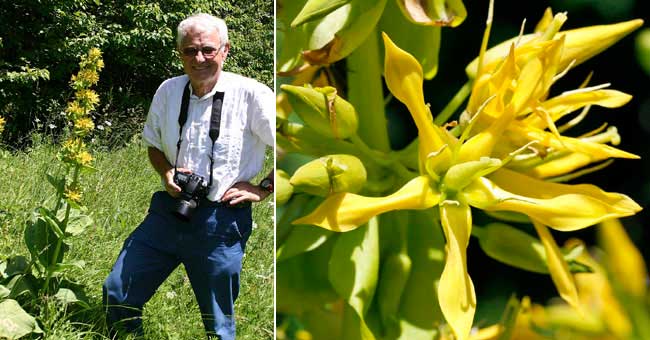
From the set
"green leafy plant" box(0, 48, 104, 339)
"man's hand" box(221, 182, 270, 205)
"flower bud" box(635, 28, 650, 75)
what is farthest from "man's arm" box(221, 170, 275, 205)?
"flower bud" box(635, 28, 650, 75)

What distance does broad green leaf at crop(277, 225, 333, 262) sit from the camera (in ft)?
1.45

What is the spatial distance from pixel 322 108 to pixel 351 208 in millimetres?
54

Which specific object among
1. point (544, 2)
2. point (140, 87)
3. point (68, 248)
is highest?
point (544, 2)

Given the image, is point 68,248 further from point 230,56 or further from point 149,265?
point 230,56

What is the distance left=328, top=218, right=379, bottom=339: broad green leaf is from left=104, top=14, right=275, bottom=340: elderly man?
45 centimetres

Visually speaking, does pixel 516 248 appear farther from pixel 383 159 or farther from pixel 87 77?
pixel 87 77

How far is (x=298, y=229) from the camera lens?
45 cm

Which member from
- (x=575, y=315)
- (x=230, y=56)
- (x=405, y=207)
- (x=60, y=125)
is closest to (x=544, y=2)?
(x=230, y=56)

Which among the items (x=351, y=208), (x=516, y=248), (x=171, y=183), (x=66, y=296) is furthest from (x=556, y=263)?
(x=66, y=296)

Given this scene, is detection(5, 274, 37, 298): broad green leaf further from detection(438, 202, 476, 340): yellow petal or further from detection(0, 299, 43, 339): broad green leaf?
detection(438, 202, 476, 340): yellow petal

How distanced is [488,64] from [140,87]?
0.69 metres

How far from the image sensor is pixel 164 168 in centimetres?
103

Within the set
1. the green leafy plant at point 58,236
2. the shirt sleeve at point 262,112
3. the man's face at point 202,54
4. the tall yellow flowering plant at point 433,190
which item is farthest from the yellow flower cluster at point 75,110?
the tall yellow flowering plant at point 433,190

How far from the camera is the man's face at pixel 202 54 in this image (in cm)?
98
